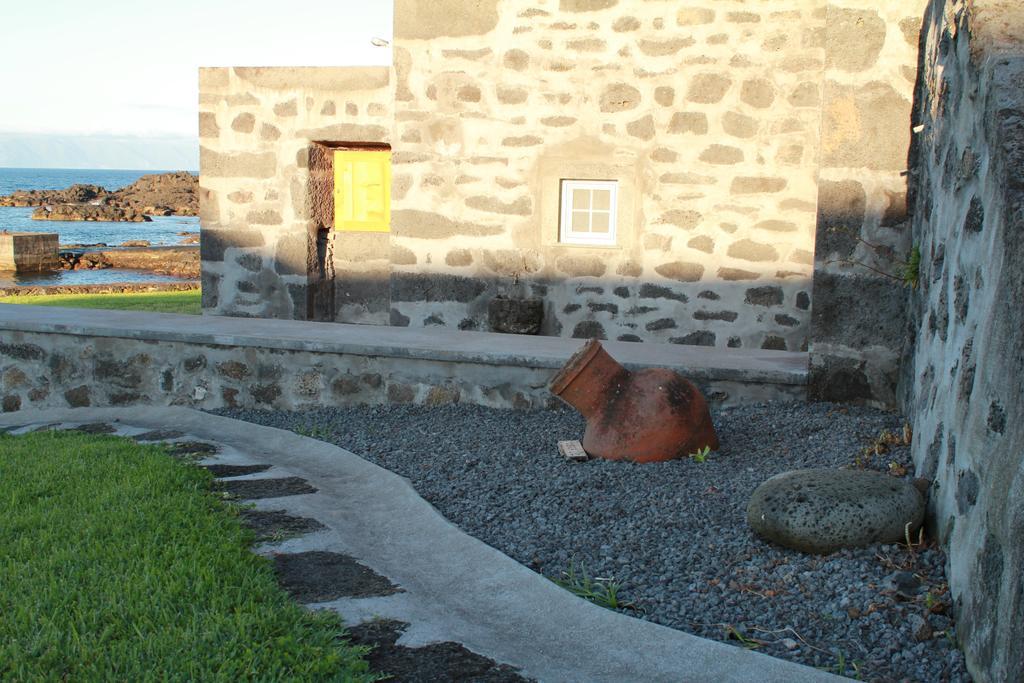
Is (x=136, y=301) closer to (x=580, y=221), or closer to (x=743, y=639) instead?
(x=580, y=221)

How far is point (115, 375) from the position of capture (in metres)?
6.75

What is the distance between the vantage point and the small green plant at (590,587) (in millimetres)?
3100

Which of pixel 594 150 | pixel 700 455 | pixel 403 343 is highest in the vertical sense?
pixel 594 150

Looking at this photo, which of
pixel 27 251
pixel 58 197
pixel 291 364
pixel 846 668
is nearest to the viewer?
pixel 846 668

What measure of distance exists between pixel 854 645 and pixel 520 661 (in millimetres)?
991

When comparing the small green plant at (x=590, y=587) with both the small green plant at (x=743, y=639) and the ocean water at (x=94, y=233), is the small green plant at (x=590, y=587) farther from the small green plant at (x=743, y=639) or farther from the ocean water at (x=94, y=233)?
the ocean water at (x=94, y=233)

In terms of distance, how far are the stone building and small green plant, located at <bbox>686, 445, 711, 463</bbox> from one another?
2.60 m

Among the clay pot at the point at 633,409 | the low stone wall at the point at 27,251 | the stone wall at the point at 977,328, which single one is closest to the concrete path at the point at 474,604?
the stone wall at the point at 977,328

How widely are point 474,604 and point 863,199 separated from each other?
10.9ft

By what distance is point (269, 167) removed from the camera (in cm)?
836

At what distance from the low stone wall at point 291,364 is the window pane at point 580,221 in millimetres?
1210

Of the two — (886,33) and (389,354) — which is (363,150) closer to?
(389,354)

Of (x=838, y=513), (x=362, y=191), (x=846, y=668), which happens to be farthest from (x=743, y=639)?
(x=362, y=191)

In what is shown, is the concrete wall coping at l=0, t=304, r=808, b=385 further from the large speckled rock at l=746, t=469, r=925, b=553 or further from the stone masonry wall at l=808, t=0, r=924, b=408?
the large speckled rock at l=746, t=469, r=925, b=553
